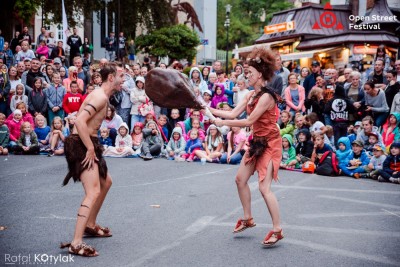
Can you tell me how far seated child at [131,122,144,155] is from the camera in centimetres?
1344

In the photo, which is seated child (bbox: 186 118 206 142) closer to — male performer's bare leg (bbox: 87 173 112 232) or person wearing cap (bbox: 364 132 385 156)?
person wearing cap (bbox: 364 132 385 156)

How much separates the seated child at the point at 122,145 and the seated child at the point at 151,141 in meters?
0.37

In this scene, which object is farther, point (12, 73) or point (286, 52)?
point (286, 52)

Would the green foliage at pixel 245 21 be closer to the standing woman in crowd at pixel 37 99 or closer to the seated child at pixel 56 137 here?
the standing woman in crowd at pixel 37 99

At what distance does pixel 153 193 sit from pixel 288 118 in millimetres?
5010

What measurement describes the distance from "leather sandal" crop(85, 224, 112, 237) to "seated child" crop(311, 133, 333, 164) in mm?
6390

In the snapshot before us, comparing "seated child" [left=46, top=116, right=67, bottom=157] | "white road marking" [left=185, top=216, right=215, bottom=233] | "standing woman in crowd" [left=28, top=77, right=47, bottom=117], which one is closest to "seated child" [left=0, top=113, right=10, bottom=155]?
"standing woman in crowd" [left=28, top=77, right=47, bottom=117]

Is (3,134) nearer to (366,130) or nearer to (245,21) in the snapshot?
(366,130)

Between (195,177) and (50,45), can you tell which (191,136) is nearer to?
(195,177)

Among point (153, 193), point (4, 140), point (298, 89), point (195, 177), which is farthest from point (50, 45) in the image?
point (153, 193)

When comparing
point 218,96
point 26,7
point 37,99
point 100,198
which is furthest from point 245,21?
point 100,198

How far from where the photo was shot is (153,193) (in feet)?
27.6

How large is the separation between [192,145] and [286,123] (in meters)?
2.23

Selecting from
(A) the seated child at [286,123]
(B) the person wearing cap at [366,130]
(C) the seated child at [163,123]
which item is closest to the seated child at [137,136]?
(C) the seated child at [163,123]
